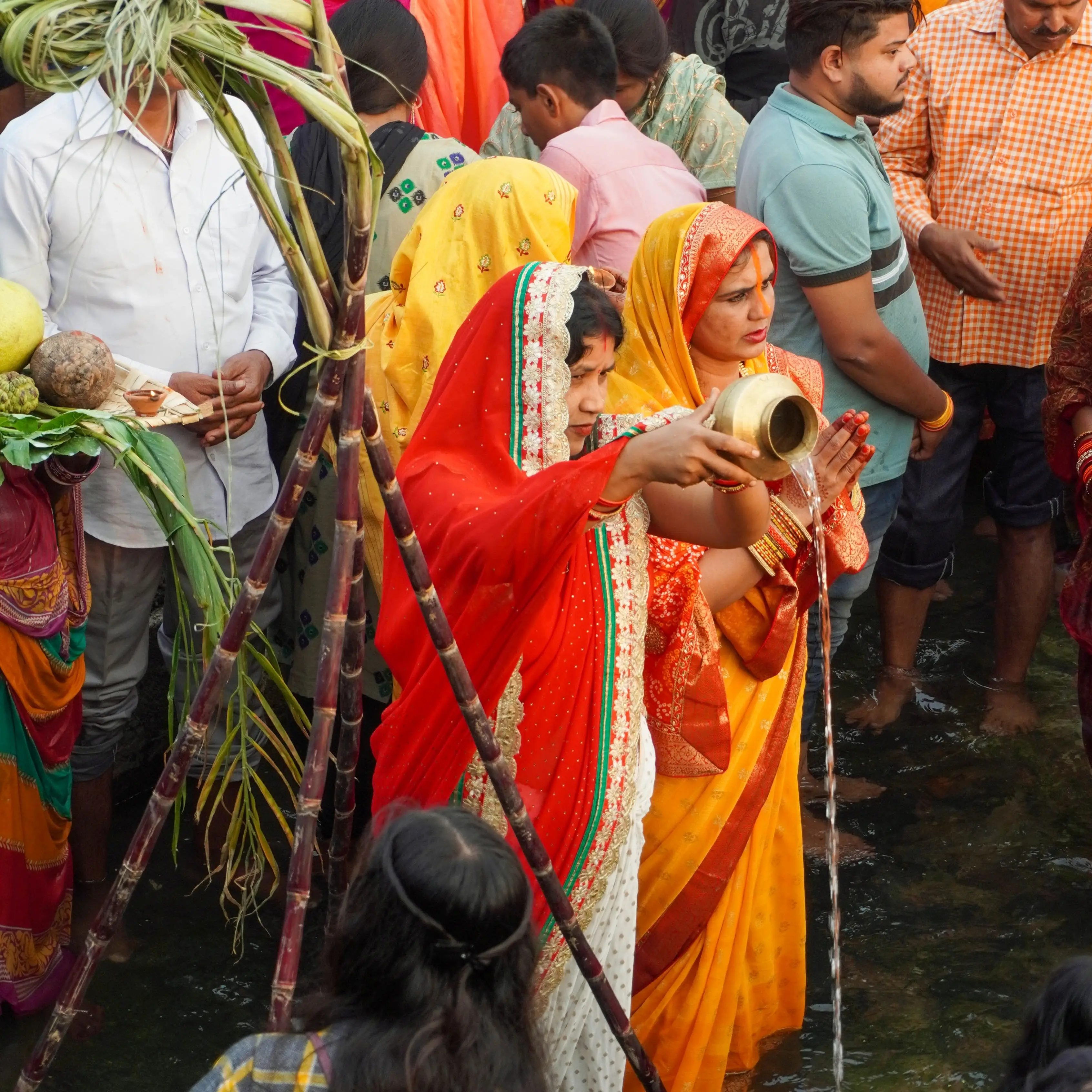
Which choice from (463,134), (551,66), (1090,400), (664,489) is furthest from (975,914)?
(463,134)

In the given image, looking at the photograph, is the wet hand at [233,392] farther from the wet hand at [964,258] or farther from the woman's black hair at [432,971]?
the wet hand at [964,258]

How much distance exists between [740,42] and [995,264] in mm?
1671

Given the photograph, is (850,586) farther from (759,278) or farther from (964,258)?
(759,278)

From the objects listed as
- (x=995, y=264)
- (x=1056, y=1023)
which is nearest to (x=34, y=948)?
(x=1056, y=1023)

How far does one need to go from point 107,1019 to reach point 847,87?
3306 mm

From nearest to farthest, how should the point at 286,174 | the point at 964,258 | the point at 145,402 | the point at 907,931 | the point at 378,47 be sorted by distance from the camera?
the point at 286,174 → the point at 145,402 → the point at 907,931 → the point at 378,47 → the point at 964,258

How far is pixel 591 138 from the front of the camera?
14.8ft

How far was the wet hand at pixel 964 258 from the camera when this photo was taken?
193 inches

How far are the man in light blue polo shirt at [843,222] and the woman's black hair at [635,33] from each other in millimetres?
710

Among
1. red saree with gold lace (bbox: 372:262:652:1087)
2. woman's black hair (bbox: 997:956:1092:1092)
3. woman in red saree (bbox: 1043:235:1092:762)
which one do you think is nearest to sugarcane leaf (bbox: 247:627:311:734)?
red saree with gold lace (bbox: 372:262:652:1087)

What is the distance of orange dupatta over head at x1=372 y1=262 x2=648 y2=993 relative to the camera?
9.25 ft

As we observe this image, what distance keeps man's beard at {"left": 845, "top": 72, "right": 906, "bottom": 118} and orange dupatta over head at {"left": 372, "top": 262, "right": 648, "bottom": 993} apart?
186 cm

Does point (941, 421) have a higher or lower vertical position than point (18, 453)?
lower

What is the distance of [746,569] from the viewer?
3344 mm
